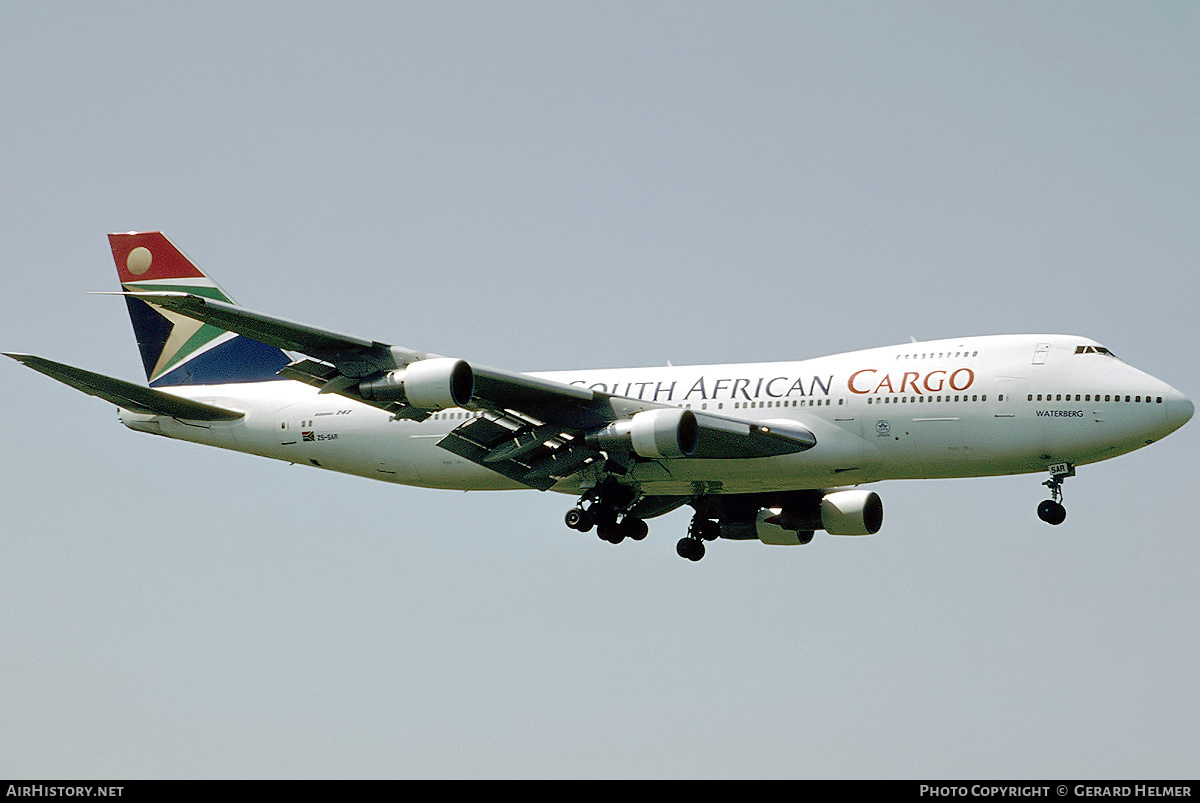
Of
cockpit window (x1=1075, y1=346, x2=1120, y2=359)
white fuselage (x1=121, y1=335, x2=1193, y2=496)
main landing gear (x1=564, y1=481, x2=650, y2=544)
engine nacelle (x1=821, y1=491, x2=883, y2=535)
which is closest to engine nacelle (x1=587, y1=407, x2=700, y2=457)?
white fuselage (x1=121, y1=335, x2=1193, y2=496)

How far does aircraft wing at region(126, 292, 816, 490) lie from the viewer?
3192cm

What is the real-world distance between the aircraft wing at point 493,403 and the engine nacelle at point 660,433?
8cm

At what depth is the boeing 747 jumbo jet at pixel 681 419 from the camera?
1329 inches

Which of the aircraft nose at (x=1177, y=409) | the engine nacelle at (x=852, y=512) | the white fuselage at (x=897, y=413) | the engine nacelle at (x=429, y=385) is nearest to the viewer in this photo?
the engine nacelle at (x=429, y=385)

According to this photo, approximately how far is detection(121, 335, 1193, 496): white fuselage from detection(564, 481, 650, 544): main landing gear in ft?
1.69

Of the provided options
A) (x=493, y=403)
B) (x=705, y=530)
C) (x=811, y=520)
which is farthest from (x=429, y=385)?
(x=811, y=520)

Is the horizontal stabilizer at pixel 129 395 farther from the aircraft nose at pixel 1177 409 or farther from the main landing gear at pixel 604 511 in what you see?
the aircraft nose at pixel 1177 409

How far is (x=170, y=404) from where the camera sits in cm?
4006

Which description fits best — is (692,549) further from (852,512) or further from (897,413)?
(897,413)

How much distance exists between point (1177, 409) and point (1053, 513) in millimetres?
3810

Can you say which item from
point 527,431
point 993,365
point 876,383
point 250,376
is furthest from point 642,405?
point 250,376

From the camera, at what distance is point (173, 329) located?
43.7 meters

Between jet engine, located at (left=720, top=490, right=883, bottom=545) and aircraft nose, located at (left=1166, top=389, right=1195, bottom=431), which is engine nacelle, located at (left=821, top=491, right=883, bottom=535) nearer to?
jet engine, located at (left=720, top=490, right=883, bottom=545)

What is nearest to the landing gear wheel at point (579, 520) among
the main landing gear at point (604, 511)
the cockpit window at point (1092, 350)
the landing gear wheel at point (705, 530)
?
the main landing gear at point (604, 511)
